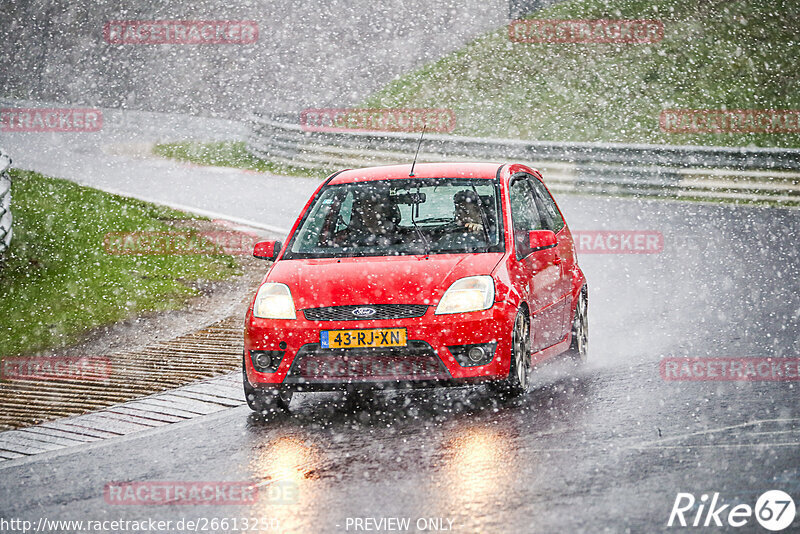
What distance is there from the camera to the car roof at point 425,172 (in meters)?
8.81

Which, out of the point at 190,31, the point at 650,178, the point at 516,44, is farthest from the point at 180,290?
the point at 190,31

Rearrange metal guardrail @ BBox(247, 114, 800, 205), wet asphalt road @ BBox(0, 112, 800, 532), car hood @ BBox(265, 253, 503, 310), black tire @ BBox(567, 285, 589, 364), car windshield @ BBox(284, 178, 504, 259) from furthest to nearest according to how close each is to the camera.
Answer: metal guardrail @ BBox(247, 114, 800, 205)
black tire @ BBox(567, 285, 589, 364)
car windshield @ BBox(284, 178, 504, 259)
car hood @ BBox(265, 253, 503, 310)
wet asphalt road @ BBox(0, 112, 800, 532)

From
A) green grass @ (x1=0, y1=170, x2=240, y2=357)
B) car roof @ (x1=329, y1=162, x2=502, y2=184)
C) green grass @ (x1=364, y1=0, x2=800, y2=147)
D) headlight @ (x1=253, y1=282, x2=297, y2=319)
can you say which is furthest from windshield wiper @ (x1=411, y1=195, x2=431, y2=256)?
green grass @ (x1=364, y1=0, x2=800, y2=147)

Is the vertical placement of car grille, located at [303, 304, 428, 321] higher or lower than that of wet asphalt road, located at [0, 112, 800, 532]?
higher

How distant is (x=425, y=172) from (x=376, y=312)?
1780 millimetres

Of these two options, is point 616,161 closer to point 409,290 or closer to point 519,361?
point 519,361

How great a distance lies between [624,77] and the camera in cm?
3114

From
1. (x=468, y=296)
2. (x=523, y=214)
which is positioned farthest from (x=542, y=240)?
(x=468, y=296)

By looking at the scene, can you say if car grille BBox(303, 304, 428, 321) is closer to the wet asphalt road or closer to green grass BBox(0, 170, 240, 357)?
the wet asphalt road

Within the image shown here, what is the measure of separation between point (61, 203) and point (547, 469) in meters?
13.4

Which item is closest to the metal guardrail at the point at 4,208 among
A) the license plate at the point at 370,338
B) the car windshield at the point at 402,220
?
the car windshield at the point at 402,220

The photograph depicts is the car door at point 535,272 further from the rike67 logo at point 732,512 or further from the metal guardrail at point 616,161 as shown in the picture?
the metal guardrail at point 616,161

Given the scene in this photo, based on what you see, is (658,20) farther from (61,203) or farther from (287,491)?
(287,491)

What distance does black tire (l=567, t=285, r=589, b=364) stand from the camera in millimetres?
9445
